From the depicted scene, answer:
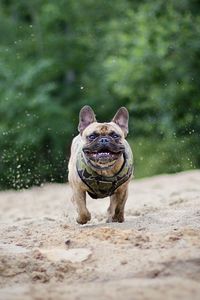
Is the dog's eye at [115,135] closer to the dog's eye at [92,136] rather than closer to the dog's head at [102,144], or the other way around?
the dog's head at [102,144]

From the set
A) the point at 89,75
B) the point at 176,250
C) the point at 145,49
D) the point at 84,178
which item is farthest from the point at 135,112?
the point at 176,250

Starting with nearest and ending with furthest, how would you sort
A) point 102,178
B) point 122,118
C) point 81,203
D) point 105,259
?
point 105,259 < point 102,178 < point 81,203 < point 122,118

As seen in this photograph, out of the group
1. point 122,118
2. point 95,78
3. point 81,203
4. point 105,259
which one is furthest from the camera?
point 95,78

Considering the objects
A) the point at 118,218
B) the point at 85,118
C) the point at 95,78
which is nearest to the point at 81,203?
the point at 118,218

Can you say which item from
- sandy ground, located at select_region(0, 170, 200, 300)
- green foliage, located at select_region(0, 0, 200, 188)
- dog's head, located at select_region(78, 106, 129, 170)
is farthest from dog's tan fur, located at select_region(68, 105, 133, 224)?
green foliage, located at select_region(0, 0, 200, 188)

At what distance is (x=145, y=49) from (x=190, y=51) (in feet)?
5.01

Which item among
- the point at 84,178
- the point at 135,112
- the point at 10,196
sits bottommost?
the point at 135,112

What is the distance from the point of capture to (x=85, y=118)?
8.40m

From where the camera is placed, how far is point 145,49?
22.0 meters

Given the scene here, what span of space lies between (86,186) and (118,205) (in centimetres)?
54

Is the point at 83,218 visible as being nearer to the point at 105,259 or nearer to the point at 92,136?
the point at 92,136

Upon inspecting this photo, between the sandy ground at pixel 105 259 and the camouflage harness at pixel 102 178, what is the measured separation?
352 mm

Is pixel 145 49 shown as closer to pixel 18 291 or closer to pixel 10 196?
pixel 10 196

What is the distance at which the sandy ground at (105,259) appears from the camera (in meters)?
5.45
